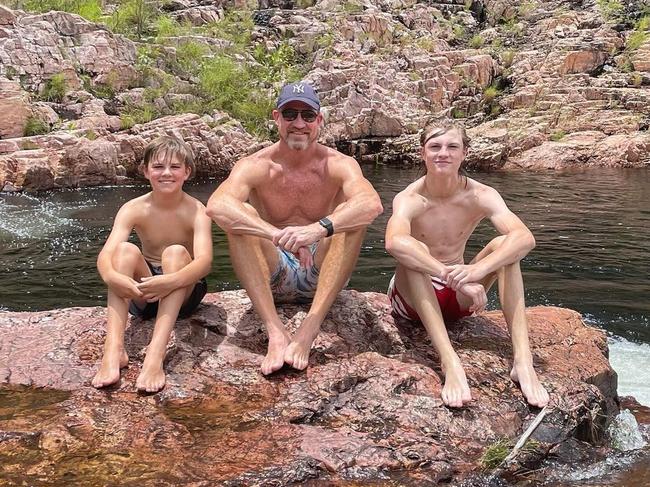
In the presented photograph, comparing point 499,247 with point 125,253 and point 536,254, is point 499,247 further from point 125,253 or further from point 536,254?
point 536,254

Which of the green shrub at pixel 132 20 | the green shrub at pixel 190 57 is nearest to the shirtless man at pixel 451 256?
the green shrub at pixel 190 57

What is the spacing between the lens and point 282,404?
355cm

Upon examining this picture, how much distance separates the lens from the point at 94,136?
20.6m

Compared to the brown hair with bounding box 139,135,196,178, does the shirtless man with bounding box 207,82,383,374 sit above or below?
below

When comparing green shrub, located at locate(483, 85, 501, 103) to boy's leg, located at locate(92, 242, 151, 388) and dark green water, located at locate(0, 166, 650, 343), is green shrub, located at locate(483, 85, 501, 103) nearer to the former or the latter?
dark green water, located at locate(0, 166, 650, 343)

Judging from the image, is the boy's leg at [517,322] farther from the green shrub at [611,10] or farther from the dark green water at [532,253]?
the green shrub at [611,10]

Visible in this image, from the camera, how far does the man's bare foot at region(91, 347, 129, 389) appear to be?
144 inches

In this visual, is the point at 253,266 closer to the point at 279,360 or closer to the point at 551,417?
the point at 279,360

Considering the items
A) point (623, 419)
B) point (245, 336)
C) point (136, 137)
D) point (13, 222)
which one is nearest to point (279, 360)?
point (245, 336)

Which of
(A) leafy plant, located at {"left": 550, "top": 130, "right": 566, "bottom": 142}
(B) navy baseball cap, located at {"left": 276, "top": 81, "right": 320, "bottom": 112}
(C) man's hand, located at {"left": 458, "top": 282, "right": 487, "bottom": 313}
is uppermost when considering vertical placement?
(B) navy baseball cap, located at {"left": 276, "top": 81, "right": 320, "bottom": 112}

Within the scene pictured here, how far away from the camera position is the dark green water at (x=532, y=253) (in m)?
8.21

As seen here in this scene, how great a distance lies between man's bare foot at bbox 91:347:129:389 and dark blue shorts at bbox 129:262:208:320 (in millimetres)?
606

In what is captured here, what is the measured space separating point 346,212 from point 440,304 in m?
1.02

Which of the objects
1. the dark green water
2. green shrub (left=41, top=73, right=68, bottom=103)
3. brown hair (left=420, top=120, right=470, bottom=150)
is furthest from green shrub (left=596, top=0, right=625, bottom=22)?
brown hair (left=420, top=120, right=470, bottom=150)
